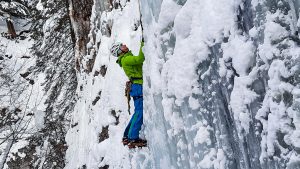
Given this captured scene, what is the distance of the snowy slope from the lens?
257cm

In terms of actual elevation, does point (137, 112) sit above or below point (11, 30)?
below

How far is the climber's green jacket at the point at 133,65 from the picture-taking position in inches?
203

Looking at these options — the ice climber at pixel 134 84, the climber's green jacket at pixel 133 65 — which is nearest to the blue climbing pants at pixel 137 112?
the ice climber at pixel 134 84

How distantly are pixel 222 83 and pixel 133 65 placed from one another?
7.40ft

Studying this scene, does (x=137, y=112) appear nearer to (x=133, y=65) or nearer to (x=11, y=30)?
(x=133, y=65)

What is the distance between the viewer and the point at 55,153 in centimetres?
1440

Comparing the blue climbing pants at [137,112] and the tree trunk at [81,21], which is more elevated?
the tree trunk at [81,21]

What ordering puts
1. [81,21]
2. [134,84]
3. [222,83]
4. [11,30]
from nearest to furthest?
[222,83] < [134,84] < [81,21] < [11,30]

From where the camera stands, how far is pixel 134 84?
212 inches

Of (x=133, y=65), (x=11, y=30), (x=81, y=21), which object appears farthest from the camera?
(x=11, y=30)

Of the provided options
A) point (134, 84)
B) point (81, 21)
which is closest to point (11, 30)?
point (81, 21)

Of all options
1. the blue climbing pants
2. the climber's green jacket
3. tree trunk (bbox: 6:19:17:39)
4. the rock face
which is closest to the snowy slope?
the rock face

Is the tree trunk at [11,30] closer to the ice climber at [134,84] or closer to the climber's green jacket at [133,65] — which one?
the ice climber at [134,84]

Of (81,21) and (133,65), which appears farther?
(81,21)
